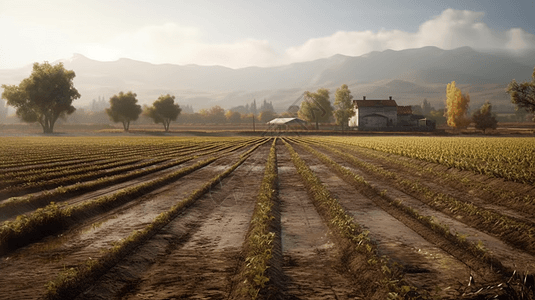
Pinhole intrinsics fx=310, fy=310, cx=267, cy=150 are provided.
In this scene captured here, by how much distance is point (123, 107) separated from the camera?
105375mm

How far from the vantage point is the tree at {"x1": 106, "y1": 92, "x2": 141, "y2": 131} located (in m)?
105

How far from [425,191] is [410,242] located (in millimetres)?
6028

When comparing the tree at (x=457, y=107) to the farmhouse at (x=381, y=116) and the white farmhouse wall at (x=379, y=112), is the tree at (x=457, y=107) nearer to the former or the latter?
the farmhouse at (x=381, y=116)

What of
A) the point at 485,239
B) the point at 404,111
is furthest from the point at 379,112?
the point at 485,239

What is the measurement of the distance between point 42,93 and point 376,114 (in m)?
97.7

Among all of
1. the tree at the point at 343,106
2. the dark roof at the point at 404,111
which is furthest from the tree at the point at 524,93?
the tree at the point at 343,106

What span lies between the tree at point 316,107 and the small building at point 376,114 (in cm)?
2030

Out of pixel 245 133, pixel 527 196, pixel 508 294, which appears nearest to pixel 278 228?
pixel 508 294

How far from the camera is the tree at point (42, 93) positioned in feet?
283

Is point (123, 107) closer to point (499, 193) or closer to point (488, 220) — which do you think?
point (499, 193)

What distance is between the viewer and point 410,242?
24.0 feet

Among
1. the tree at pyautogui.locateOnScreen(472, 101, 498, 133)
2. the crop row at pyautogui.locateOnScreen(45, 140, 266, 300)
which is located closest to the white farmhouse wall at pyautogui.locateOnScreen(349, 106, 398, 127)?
the tree at pyautogui.locateOnScreen(472, 101, 498, 133)

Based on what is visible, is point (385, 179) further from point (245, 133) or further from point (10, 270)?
point (245, 133)

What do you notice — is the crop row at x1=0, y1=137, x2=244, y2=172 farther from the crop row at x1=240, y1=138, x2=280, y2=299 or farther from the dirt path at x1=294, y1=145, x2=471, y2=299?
the dirt path at x1=294, y1=145, x2=471, y2=299
